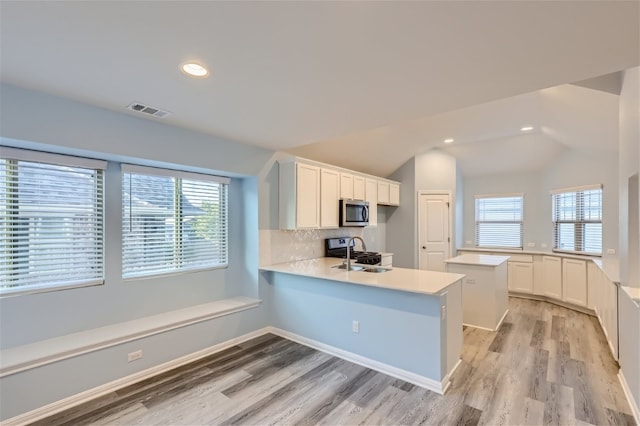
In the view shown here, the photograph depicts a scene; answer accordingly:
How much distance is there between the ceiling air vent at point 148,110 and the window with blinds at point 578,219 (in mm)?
6148

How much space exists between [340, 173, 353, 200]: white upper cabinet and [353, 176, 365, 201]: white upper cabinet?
0.09m

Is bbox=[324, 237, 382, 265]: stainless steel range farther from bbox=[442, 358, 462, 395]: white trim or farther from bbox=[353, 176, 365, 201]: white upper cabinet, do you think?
bbox=[442, 358, 462, 395]: white trim

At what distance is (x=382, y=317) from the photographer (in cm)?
293

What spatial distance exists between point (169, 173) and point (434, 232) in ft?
15.9

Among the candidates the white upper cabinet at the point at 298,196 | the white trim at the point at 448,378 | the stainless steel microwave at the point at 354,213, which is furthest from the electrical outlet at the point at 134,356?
the stainless steel microwave at the point at 354,213

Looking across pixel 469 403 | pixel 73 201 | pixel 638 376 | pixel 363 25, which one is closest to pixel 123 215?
pixel 73 201

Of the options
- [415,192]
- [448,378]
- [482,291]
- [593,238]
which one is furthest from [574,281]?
[448,378]

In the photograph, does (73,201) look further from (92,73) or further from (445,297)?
(445,297)

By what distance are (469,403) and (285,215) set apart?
109 inches

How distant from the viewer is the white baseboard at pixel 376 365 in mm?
2618

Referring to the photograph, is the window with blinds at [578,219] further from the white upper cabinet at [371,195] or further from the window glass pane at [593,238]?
the white upper cabinet at [371,195]

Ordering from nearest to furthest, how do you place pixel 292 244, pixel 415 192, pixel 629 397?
1. pixel 629 397
2. pixel 292 244
3. pixel 415 192

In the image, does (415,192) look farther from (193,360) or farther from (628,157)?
(193,360)

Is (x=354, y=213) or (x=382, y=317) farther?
(x=354, y=213)
